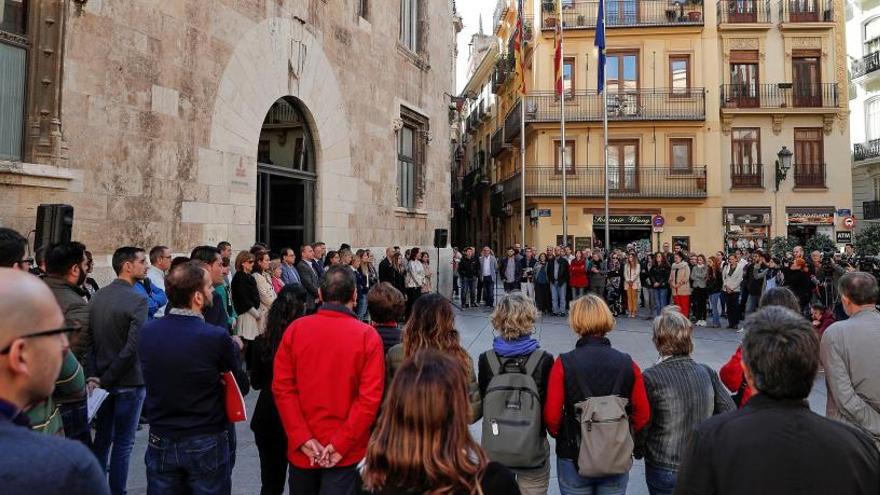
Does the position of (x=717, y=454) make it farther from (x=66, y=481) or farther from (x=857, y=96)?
(x=857, y=96)

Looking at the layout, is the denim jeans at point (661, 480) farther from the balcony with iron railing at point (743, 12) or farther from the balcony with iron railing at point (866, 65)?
the balcony with iron railing at point (866, 65)

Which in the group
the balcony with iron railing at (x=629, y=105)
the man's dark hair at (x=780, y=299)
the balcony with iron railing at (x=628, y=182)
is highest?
the balcony with iron railing at (x=629, y=105)

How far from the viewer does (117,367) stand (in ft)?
14.2

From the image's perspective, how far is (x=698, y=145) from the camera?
90.2 feet

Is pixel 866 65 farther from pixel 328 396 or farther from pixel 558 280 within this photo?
pixel 328 396

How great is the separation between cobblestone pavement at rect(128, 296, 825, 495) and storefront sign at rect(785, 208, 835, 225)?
16.2 m

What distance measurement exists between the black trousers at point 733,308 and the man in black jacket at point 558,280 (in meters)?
4.03

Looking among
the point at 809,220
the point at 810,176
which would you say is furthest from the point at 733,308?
the point at 810,176

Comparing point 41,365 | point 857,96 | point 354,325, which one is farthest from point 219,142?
point 857,96

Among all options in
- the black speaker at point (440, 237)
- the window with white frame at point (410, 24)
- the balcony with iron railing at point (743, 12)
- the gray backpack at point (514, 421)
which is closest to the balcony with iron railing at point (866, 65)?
the balcony with iron railing at point (743, 12)

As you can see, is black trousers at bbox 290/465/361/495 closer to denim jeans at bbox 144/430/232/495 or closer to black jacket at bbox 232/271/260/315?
denim jeans at bbox 144/430/232/495

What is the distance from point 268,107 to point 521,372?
8.88m

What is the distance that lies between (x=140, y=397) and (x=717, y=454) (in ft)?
13.6

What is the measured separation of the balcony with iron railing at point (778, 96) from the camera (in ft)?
89.9
